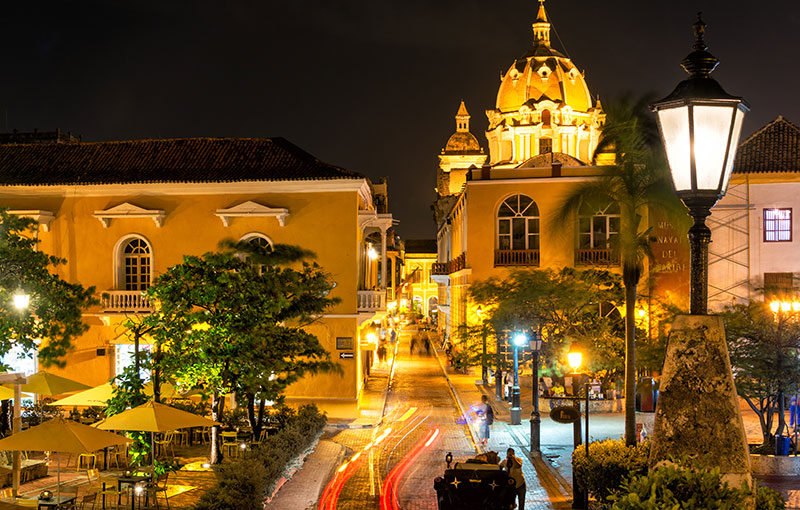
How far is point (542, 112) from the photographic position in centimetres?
6912

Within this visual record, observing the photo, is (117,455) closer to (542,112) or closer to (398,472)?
(398,472)

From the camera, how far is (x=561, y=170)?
35.1 m

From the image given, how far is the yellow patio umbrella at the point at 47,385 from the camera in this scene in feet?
61.5

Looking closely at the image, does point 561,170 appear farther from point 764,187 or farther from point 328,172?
point 328,172

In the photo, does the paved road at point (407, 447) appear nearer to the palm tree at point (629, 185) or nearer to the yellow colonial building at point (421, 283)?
the palm tree at point (629, 185)

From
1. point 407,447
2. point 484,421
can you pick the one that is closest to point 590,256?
point 484,421

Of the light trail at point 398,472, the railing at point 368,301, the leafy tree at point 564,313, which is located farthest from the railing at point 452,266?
the light trail at point 398,472

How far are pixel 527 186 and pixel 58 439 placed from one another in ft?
84.7

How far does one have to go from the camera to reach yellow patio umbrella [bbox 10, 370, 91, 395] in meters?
18.7

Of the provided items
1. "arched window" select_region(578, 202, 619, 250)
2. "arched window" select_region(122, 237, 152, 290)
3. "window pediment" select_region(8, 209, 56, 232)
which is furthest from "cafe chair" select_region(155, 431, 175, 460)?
"arched window" select_region(578, 202, 619, 250)

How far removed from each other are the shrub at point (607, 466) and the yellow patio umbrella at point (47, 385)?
12603 mm

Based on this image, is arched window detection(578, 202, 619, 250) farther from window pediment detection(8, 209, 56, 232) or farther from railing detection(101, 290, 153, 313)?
window pediment detection(8, 209, 56, 232)

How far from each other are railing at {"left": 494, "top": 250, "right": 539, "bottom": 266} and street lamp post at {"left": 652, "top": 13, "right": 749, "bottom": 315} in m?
28.7

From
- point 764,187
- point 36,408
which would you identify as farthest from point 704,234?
point 764,187
